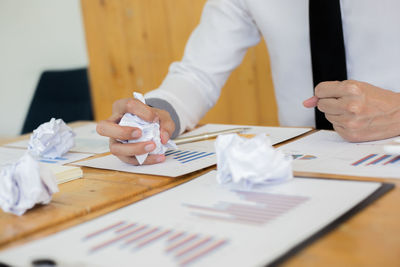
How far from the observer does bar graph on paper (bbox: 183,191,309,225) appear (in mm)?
467

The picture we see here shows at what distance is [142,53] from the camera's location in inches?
101

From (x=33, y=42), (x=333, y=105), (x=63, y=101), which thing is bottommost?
(x=63, y=101)

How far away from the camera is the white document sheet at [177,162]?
0.71 meters

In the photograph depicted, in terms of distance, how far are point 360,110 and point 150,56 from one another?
187 centimetres

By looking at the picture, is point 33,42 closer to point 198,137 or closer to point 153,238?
point 198,137

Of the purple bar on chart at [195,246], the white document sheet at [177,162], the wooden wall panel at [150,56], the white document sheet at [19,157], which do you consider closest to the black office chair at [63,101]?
the wooden wall panel at [150,56]

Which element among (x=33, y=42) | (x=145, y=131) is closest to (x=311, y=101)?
(x=145, y=131)

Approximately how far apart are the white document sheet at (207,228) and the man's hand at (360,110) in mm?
239

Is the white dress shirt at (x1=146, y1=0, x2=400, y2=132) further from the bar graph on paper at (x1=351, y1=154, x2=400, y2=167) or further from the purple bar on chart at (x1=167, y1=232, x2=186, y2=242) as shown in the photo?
the purple bar on chart at (x1=167, y1=232, x2=186, y2=242)

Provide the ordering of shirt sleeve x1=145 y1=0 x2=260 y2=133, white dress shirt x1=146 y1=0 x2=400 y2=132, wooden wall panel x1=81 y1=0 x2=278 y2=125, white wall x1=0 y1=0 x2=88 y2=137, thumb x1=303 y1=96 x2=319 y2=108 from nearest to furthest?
thumb x1=303 y1=96 x2=319 y2=108 → white dress shirt x1=146 y1=0 x2=400 y2=132 → shirt sleeve x1=145 y1=0 x2=260 y2=133 → wooden wall panel x1=81 y1=0 x2=278 y2=125 → white wall x1=0 y1=0 x2=88 y2=137

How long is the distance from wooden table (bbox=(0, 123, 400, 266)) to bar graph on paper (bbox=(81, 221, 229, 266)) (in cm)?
7

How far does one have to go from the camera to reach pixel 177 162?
77cm

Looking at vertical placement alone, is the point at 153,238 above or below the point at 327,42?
below

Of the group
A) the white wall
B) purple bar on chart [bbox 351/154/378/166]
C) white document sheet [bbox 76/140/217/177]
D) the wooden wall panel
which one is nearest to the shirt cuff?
white document sheet [bbox 76/140/217/177]
